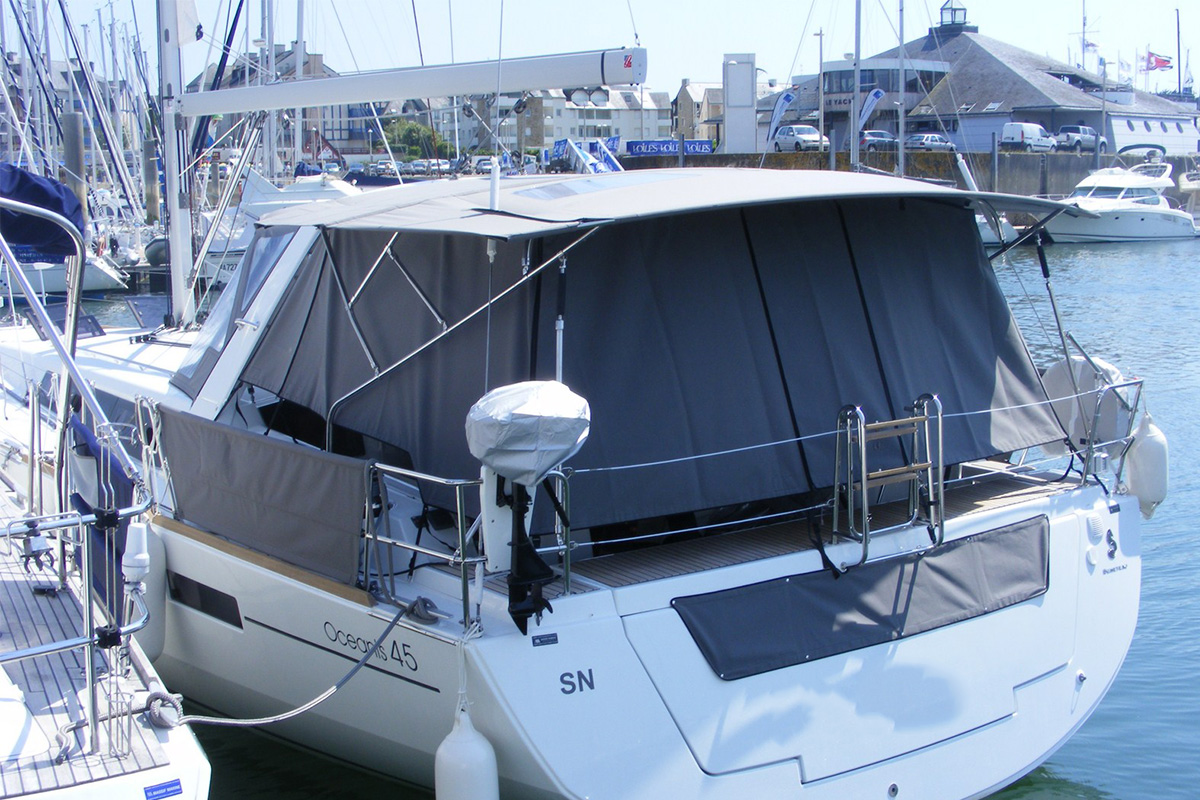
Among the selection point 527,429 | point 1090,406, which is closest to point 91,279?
point 1090,406

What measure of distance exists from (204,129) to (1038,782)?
9879 mm

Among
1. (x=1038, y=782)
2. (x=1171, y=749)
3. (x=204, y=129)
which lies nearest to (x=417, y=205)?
(x=1038, y=782)

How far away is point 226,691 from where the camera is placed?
608 centimetres

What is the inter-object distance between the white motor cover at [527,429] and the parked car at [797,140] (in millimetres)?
40648

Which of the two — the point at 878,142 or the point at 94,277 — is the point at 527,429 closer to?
the point at 94,277

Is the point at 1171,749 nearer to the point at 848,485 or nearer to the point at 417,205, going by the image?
the point at 848,485

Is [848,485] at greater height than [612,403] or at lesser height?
lesser

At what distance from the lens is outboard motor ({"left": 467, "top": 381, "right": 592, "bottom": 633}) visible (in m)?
4.10

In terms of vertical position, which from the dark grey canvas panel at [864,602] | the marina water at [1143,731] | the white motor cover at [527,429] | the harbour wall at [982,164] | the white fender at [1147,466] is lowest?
the marina water at [1143,731]

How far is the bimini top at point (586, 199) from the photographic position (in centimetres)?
479

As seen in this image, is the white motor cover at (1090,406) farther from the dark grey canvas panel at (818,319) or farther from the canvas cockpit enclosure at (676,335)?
the dark grey canvas panel at (818,319)

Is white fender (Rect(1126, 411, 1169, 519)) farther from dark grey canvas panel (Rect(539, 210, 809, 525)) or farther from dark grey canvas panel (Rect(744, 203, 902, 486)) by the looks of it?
dark grey canvas panel (Rect(539, 210, 809, 525))

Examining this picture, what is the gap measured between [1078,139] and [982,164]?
1288 cm

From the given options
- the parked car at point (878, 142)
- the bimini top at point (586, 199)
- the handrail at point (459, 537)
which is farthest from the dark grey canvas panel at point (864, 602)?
the parked car at point (878, 142)
